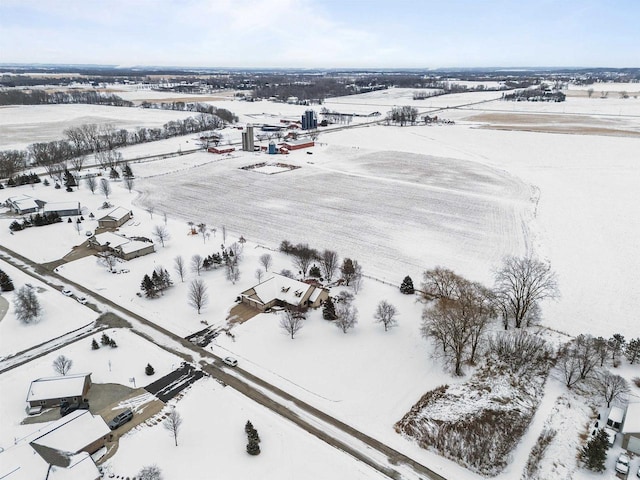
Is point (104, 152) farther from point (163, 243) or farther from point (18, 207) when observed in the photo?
point (163, 243)

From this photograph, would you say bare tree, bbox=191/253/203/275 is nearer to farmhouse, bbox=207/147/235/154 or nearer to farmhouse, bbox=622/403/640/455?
farmhouse, bbox=622/403/640/455

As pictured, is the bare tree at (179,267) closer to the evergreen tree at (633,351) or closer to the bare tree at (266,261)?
the bare tree at (266,261)

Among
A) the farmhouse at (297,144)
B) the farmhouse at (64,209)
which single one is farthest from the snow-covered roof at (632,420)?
the farmhouse at (297,144)

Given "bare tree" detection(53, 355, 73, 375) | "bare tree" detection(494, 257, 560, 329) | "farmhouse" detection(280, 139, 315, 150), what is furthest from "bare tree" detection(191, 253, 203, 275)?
"farmhouse" detection(280, 139, 315, 150)

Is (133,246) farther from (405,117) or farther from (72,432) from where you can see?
(405,117)

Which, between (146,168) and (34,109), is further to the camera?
(34,109)

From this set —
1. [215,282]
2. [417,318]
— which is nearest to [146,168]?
[215,282]

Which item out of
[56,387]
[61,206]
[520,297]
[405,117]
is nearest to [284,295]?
[56,387]
